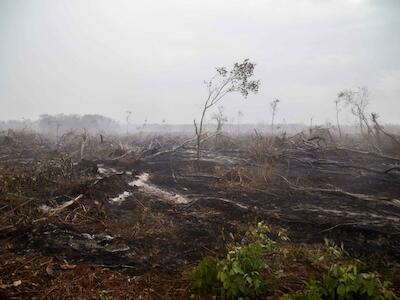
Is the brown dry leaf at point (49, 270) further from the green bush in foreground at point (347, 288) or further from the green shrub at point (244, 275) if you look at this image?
the green bush in foreground at point (347, 288)

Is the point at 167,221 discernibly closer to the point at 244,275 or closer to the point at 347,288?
the point at 244,275

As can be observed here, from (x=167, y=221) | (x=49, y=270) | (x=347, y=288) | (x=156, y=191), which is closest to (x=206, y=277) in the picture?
(x=347, y=288)

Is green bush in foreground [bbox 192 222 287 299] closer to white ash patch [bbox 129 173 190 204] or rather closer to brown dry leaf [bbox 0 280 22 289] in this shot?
brown dry leaf [bbox 0 280 22 289]

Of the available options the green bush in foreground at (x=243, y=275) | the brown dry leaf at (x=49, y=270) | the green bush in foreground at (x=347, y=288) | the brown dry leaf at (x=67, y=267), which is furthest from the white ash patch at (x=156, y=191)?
the green bush in foreground at (x=347, y=288)

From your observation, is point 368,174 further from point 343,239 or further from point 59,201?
point 59,201

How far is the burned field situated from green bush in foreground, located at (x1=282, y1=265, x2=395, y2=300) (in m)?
0.68

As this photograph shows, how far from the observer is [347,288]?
343 centimetres

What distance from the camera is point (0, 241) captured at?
5633 mm

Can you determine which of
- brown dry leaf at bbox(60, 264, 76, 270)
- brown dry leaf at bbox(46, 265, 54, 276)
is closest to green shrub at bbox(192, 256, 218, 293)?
brown dry leaf at bbox(60, 264, 76, 270)

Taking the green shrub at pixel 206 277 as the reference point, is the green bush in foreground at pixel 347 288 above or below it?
above

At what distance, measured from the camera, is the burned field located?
15.2ft

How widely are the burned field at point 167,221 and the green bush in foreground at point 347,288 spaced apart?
2.23ft

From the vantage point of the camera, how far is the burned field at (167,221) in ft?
15.2

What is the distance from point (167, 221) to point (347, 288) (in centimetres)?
456
